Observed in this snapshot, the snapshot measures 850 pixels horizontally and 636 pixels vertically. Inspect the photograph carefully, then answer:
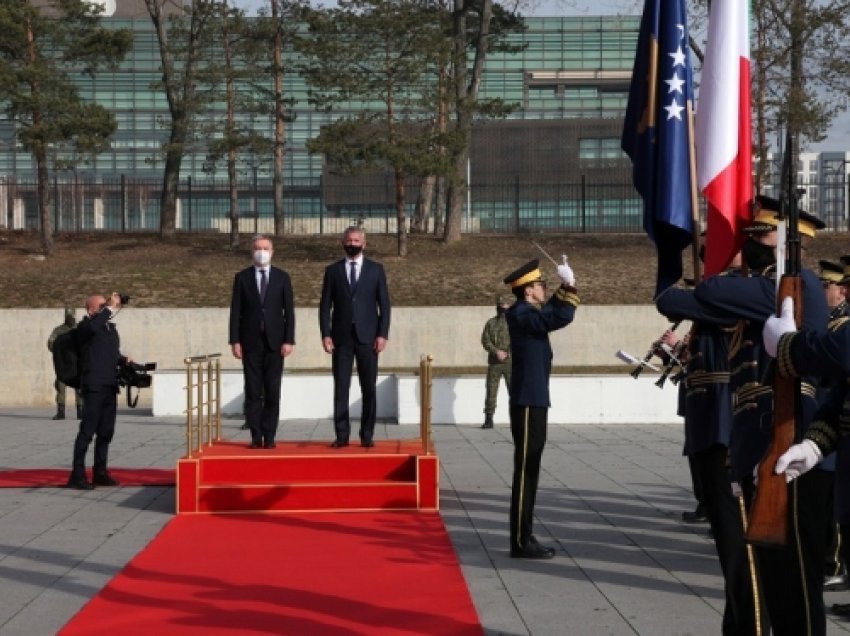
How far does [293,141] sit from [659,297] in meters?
63.2

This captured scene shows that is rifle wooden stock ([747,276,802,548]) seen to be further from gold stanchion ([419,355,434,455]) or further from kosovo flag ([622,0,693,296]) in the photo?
gold stanchion ([419,355,434,455])

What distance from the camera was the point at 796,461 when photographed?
18.5ft

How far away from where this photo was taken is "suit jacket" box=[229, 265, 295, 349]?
557 inches

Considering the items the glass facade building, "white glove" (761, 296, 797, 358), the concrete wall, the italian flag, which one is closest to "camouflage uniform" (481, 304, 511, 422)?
the concrete wall

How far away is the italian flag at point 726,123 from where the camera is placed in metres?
8.53

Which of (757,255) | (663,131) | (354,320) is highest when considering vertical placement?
(663,131)

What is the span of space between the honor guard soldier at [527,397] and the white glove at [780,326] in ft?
14.5

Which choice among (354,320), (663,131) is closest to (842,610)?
(663,131)

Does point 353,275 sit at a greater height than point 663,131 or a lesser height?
lesser

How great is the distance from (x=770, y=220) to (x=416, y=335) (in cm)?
2278

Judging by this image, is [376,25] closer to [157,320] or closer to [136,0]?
[157,320]

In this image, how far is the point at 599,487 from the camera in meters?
14.5

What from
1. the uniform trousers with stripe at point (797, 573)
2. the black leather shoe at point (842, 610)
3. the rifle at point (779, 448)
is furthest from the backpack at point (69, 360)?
the rifle at point (779, 448)

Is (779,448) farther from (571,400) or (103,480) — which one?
(571,400)
